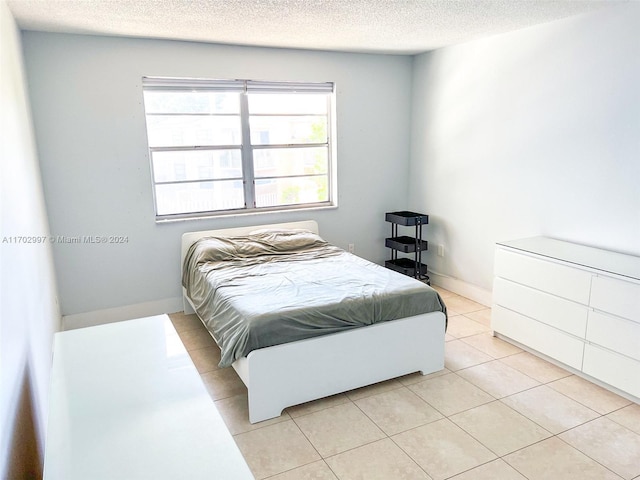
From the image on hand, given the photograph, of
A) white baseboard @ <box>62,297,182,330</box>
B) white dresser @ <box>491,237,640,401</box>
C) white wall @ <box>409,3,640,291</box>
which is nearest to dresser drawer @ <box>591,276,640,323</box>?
white dresser @ <box>491,237,640,401</box>

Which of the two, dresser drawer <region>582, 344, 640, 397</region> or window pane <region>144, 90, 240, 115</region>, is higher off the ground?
window pane <region>144, 90, 240, 115</region>

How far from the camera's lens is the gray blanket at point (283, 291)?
8.29ft

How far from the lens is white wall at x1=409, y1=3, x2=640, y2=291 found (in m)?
2.94

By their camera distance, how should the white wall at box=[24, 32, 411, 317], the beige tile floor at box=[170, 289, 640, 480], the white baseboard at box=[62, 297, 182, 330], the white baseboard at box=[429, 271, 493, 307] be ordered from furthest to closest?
the white baseboard at box=[429, 271, 493, 307]
the white baseboard at box=[62, 297, 182, 330]
the white wall at box=[24, 32, 411, 317]
the beige tile floor at box=[170, 289, 640, 480]

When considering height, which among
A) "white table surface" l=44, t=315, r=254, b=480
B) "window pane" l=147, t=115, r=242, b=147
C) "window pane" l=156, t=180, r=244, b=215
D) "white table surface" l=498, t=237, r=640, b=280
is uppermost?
"window pane" l=147, t=115, r=242, b=147

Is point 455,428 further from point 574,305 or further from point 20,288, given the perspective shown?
point 20,288

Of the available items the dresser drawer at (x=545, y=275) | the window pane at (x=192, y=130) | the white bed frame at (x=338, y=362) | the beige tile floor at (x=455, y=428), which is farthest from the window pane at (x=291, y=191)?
the white bed frame at (x=338, y=362)

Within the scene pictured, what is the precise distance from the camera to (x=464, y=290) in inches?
173

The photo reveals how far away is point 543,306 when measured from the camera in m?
3.06

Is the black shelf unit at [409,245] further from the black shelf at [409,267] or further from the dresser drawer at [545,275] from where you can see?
the dresser drawer at [545,275]

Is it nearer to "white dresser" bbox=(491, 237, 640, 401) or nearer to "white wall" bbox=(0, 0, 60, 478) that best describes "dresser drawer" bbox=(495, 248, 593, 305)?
"white dresser" bbox=(491, 237, 640, 401)

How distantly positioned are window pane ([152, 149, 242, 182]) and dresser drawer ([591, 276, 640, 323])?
304 cm

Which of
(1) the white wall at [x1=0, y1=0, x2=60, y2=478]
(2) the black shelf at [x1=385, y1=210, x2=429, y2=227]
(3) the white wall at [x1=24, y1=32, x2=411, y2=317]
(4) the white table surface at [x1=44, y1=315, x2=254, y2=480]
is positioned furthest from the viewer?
(2) the black shelf at [x1=385, y1=210, x2=429, y2=227]

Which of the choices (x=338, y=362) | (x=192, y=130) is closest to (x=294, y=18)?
(x=192, y=130)
